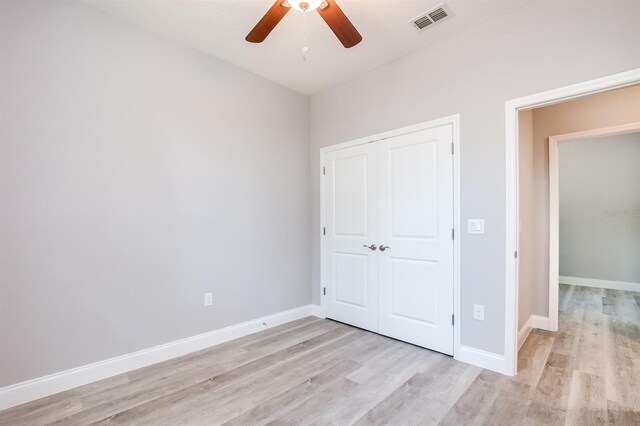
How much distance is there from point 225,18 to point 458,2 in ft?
5.97

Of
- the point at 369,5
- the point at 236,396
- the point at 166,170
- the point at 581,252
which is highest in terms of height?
the point at 369,5

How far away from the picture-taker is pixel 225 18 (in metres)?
2.38

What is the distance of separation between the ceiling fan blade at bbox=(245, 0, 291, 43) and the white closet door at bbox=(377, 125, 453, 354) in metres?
1.65

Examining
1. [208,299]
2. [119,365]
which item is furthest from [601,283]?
[119,365]

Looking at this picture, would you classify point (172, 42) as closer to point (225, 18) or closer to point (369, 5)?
point (225, 18)

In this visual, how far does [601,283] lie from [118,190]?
7.37m

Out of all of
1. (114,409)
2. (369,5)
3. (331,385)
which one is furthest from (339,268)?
(369,5)

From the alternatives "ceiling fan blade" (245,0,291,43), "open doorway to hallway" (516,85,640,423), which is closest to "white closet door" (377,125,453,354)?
"open doorway to hallway" (516,85,640,423)

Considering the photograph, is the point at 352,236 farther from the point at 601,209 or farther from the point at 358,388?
the point at 601,209

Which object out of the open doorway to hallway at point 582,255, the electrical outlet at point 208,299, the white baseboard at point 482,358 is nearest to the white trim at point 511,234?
the white baseboard at point 482,358

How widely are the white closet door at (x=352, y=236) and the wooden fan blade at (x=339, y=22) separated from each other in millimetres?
1387

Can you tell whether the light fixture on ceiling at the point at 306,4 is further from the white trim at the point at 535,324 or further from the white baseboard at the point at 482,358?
the white trim at the point at 535,324

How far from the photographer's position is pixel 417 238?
9.44 ft

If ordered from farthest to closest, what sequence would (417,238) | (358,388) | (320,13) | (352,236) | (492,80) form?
1. (352,236)
2. (417,238)
3. (492,80)
4. (358,388)
5. (320,13)
